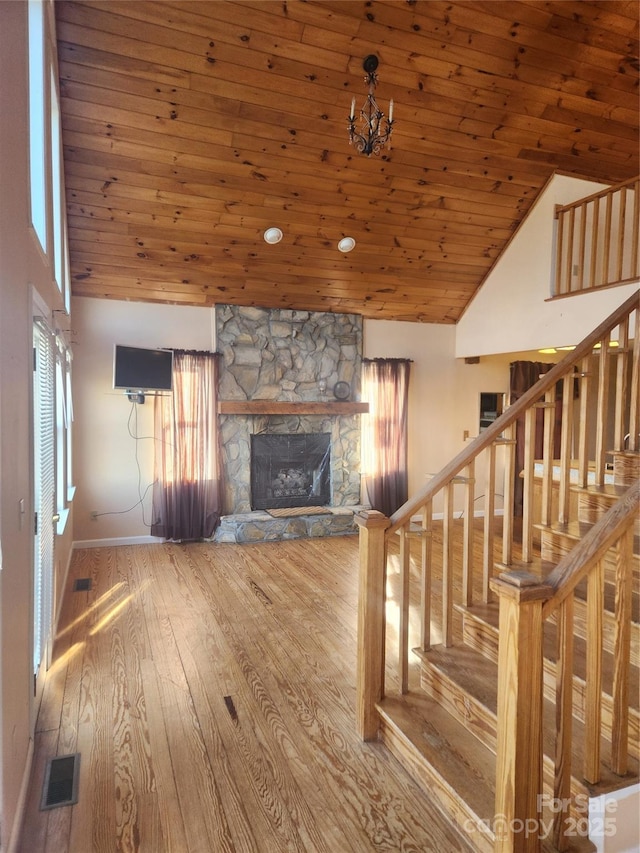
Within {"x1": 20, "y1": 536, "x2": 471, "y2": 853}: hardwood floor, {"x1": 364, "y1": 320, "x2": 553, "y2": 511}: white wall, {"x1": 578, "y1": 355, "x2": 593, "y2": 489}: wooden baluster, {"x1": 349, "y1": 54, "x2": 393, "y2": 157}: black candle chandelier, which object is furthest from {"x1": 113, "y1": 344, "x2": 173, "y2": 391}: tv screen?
{"x1": 578, "y1": 355, "x2": 593, "y2": 489}: wooden baluster

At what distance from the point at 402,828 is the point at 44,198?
3318 mm

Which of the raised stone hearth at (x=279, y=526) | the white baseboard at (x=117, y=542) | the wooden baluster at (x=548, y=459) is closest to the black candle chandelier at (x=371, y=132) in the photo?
the wooden baluster at (x=548, y=459)

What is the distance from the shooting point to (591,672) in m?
1.64

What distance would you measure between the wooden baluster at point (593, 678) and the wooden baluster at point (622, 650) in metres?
0.07

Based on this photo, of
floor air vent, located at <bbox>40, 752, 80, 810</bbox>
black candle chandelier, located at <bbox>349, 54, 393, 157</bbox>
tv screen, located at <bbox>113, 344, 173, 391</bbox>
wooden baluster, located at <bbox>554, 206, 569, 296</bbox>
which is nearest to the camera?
floor air vent, located at <bbox>40, 752, 80, 810</bbox>

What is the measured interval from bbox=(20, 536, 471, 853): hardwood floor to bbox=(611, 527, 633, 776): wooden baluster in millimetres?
641

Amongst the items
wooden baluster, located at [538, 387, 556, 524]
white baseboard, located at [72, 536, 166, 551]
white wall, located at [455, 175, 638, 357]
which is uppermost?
white wall, located at [455, 175, 638, 357]

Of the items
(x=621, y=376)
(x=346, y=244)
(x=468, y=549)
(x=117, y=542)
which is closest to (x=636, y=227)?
(x=621, y=376)

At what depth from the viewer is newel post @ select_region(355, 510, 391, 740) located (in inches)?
92.1

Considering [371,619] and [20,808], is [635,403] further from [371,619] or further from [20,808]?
[20,808]

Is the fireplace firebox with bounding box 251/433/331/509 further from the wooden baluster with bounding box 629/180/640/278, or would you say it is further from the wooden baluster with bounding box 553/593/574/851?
the wooden baluster with bounding box 553/593/574/851

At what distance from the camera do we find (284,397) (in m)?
6.23

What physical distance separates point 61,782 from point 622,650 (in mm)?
2207

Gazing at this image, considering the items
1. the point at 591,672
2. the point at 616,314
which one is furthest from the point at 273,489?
the point at 591,672
